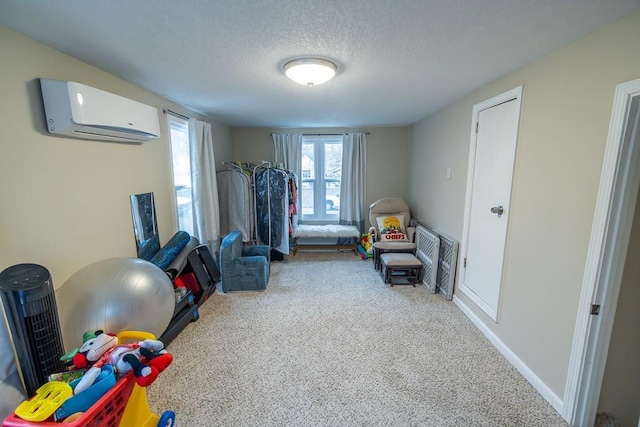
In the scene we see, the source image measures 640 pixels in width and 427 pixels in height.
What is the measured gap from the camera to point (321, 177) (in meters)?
4.94

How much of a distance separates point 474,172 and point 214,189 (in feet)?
9.87

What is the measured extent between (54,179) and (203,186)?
67.7 inches

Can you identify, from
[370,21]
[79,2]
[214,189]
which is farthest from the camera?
[214,189]

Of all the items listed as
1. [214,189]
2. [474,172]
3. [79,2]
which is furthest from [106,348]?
[474,172]

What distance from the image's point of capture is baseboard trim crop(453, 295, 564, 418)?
5.37 ft

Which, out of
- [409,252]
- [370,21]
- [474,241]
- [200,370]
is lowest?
[200,370]

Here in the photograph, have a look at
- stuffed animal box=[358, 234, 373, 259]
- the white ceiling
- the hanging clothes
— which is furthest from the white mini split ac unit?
stuffed animal box=[358, 234, 373, 259]

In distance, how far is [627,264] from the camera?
1400mm

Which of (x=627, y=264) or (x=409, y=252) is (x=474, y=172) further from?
→ (x=409, y=252)

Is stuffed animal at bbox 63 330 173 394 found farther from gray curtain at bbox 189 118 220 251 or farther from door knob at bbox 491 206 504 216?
door knob at bbox 491 206 504 216

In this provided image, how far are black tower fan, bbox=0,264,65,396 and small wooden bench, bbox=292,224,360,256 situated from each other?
10.7 feet

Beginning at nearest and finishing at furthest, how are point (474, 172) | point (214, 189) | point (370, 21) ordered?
point (370, 21), point (474, 172), point (214, 189)

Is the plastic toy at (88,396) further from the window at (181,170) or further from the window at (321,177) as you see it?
the window at (321,177)

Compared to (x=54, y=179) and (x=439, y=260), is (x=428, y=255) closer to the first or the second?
(x=439, y=260)
